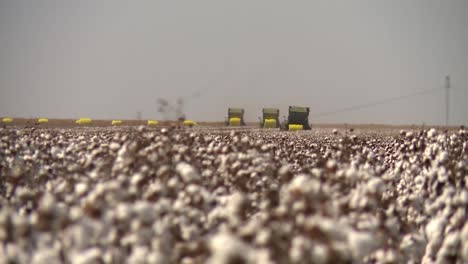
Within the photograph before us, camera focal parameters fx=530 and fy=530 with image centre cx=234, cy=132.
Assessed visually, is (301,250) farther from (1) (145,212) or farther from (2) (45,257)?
(2) (45,257)

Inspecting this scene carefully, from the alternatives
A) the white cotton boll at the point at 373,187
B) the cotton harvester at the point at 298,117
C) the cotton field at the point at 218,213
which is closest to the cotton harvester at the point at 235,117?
the cotton harvester at the point at 298,117

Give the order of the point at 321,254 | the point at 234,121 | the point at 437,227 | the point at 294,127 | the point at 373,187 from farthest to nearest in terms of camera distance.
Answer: the point at 234,121 < the point at 294,127 < the point at 437,227 < the point at 373,187 < the point at 321,254

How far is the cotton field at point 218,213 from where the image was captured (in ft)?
12.2

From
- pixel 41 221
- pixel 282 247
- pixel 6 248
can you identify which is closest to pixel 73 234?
pixel 41 221

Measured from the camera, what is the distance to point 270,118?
62.4m

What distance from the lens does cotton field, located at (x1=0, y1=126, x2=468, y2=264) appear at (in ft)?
12.2

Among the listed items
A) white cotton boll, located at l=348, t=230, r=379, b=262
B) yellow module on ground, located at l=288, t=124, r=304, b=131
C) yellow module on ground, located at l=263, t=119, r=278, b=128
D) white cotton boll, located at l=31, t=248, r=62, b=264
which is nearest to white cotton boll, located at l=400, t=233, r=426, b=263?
white cotton boll, located at l=348, t=230, r=379, b=262

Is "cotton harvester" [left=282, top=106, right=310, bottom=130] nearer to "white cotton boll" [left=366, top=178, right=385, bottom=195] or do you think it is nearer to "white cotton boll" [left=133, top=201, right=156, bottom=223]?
"white cotton boll" [left=366, top=178, right=385, bottom=195]

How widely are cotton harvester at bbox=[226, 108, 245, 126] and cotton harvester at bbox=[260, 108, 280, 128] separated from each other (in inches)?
115

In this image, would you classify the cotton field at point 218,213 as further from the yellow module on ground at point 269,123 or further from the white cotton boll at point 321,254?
the yellow module on ground at point 269,123

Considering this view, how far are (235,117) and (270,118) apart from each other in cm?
444

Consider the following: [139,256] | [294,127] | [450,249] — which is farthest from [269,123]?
[139,256]

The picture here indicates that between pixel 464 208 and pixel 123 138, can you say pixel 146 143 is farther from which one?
pixel 464 208

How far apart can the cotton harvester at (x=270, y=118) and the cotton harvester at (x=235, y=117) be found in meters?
2.92
